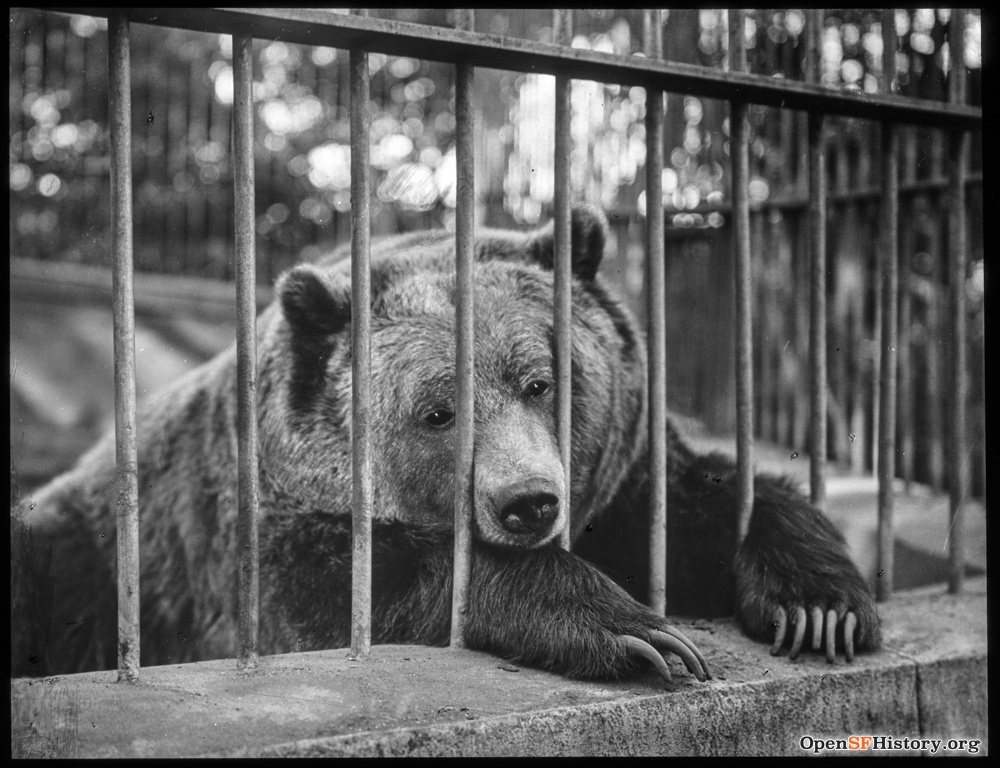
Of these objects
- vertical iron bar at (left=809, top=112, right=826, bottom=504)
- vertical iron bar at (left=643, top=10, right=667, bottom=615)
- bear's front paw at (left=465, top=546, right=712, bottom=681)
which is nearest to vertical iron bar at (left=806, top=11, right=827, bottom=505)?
vertical iron bar at (left=809, top=112, right=826, bottom=504)

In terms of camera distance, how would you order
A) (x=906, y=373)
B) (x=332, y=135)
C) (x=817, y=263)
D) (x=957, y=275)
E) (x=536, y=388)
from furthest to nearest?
(x=332, y=135)
(x=906, y=373)
(x=957, y=275)
(x=817, y=263)
(x=536, y=388)

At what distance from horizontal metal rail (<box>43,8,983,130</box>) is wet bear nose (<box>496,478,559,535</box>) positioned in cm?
133

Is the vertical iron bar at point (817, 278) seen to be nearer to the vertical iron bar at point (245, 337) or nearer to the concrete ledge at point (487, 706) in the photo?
the concrete ledge at point (487, 706)

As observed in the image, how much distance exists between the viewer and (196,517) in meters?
3.60

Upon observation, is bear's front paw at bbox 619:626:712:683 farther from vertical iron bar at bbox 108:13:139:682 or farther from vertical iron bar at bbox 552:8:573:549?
vertical iron bar at bbox 108:13:139:682

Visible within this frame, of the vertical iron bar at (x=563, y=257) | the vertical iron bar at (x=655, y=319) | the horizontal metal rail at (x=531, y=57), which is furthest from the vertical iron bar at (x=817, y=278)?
the vertical iron bar at (x=563, y=257)

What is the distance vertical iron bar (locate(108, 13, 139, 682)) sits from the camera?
7.60 ft

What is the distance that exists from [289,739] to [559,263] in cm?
161

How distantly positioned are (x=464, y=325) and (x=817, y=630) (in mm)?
1544

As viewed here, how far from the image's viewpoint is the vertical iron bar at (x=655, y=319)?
2.95 metres

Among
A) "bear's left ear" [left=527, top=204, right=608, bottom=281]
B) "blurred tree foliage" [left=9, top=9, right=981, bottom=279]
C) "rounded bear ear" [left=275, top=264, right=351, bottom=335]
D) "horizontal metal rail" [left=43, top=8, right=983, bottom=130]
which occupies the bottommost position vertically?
"rounded bear ear" [left=275, top=264, right=351, bottom=335]

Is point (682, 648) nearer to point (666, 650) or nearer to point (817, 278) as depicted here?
point (666, 650)

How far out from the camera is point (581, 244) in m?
3.33

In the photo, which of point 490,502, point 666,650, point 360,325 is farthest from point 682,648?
point 360,325
